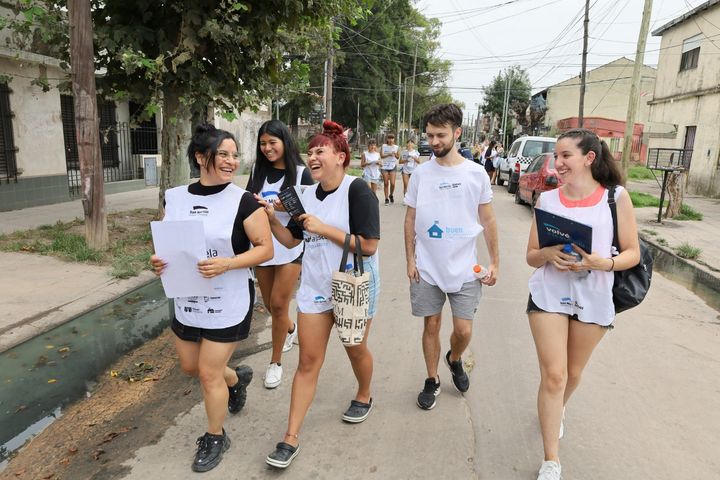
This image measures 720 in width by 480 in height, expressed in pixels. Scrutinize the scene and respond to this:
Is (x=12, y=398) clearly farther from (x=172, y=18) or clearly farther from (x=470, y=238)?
(x=172, y=18)

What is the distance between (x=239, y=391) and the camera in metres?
3.26

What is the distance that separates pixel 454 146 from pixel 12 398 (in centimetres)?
341

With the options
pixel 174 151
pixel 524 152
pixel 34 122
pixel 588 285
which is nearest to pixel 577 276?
pixel 588 285

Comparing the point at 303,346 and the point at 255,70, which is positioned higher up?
the point at 255,70

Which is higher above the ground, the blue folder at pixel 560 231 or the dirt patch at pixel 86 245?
the blue folder at pixel 560 231

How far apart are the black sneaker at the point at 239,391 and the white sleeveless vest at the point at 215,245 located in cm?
74

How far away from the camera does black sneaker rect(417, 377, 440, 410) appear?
11.1ft

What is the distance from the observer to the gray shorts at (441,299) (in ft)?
10.6

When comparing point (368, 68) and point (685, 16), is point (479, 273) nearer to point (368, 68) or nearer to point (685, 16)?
point (685, 16)

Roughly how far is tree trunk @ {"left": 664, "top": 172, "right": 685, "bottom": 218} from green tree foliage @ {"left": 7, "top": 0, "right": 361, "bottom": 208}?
793cm

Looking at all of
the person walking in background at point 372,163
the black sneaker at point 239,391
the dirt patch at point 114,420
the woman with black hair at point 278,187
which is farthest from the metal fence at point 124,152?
the black sneaker at point 239,391

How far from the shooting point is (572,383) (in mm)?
2887

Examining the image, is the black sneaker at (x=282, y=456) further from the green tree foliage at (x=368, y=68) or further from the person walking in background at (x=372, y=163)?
the green tree foliage at (x=368, y=68)

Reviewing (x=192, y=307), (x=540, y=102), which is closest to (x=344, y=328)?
(x=192, y=307)
